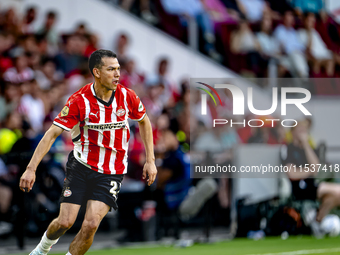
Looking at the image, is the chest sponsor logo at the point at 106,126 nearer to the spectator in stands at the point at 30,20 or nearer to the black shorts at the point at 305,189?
the black shorts at the point at 305,189

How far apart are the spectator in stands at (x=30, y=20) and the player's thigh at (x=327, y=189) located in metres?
6.22

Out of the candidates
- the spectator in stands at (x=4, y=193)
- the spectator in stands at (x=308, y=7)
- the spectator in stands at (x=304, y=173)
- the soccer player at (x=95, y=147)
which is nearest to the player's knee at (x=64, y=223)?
the soccer player at (x=95, y=147)

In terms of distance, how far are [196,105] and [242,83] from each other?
2.60m

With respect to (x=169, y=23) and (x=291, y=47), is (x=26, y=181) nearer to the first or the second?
(x=169, y=23)

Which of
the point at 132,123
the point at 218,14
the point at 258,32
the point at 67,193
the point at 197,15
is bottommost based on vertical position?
the point at 67,193

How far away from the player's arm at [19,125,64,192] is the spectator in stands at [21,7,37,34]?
5856 millimetres

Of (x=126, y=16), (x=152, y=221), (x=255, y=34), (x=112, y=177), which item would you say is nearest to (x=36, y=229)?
(x=152, y=221)

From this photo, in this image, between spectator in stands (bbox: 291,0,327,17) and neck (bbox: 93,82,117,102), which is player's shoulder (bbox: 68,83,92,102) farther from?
spectator in stands (bbox: 291,0,327,17)

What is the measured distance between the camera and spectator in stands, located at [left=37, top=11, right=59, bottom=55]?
34.1 feet

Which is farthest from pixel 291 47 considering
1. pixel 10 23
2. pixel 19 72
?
pixel 19 72

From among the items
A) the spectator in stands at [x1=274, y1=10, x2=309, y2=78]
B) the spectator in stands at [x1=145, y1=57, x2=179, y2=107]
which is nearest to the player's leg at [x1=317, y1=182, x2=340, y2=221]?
the spectator in stands at [x1=145, y1=57, x2=179, y2=107]

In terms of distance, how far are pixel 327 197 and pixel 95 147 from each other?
5700mm

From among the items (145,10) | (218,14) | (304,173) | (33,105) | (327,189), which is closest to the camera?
(33,105)

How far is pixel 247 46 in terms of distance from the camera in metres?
13.1
